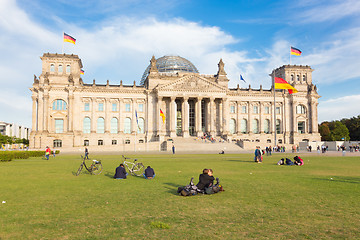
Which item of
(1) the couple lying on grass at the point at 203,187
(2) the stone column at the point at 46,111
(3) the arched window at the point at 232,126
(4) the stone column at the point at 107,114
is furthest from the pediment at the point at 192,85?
(1) the couple lying on grass at the point at 203,187

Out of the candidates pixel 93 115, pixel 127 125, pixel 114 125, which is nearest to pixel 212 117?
pixel 127 125

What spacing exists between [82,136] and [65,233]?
72.6 meters

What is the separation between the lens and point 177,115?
83625 millimetres

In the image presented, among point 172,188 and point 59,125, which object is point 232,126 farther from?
point 172,188

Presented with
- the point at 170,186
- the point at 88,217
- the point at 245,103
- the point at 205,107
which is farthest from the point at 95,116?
the point at 88,217

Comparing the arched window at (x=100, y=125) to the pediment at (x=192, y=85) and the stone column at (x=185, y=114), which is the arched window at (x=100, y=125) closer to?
the pediment at (x=192, y=85)

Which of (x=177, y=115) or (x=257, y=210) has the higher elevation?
(x=177, y=115)

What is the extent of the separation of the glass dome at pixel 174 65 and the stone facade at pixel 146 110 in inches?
198

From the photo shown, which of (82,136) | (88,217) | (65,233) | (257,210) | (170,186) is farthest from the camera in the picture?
(82,136)

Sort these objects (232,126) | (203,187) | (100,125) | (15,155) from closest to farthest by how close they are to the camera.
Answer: (203,187) < (15,155) < (100,125) < (232,126)

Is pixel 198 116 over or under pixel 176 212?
over

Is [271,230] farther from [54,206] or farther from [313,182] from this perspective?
[313,182]

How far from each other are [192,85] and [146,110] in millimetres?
14869

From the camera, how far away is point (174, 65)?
9219cm
